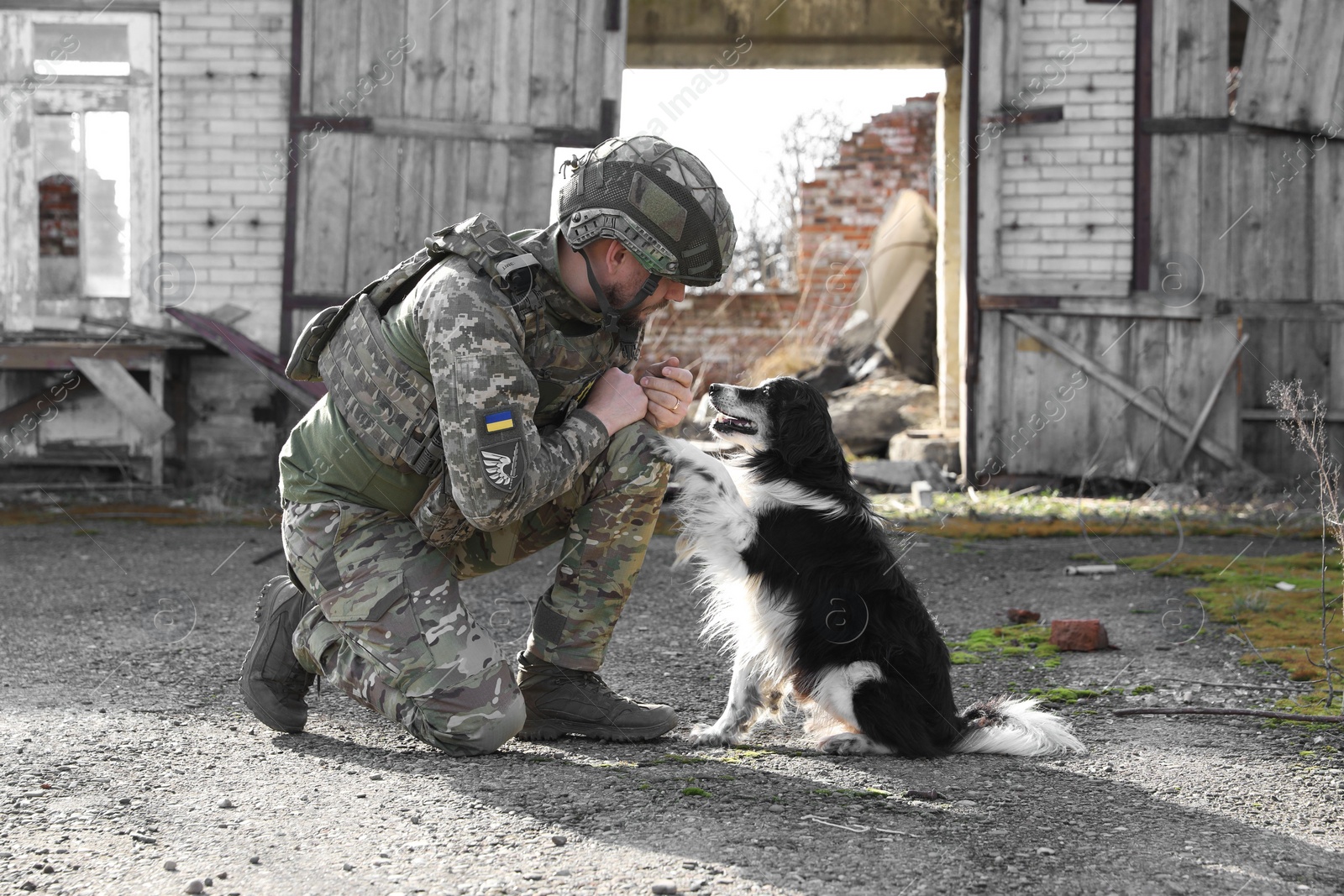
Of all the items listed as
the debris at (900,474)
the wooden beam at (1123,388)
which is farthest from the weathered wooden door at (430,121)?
the wooden beam at (1123,388)

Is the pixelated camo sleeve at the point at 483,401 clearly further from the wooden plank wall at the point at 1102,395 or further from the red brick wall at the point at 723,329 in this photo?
the red brick wall at the point at 723,329

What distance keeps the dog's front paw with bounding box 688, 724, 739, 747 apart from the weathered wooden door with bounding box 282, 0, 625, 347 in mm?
5514

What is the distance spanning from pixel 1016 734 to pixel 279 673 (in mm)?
1906

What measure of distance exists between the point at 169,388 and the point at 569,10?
3.82 meters

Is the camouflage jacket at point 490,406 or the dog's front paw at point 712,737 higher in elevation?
the camouflage jacket at point 490,406

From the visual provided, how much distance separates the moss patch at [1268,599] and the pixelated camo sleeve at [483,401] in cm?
256

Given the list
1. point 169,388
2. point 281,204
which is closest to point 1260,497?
point 281,204

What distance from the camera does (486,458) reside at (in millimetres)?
2689

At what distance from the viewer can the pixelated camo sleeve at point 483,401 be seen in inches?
106

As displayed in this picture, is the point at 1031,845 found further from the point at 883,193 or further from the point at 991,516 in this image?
the point at 883,193

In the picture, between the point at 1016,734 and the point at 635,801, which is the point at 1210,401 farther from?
the point at 635,801

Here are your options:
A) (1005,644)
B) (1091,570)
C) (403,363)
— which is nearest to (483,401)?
(403,363)

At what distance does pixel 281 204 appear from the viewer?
8180 mm

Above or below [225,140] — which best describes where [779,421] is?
below
